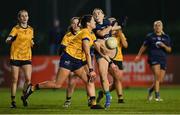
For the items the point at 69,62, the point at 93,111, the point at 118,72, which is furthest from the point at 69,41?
the point at 93,111

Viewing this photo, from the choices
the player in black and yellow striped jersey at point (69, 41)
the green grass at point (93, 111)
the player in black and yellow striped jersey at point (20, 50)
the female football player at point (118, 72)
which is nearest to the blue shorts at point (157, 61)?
the green grass at point (93, 111)

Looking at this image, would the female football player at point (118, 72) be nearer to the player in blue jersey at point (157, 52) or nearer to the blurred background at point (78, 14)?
the player in blue jersey at point (157, 52)

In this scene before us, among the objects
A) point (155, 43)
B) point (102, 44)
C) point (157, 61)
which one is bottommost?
point (157, 61)

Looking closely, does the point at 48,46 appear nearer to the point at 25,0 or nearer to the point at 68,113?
the point at 25,0

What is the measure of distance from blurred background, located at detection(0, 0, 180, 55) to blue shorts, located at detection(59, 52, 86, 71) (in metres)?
21.9

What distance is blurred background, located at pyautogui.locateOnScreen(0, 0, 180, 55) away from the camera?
4381 centimetres

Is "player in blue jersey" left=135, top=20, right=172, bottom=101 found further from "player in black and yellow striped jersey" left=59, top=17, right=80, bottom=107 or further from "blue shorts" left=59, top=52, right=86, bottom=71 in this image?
"blue shorts" left=59, top=52, right=86, bottom=71

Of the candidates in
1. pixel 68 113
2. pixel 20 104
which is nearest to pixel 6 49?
pixel 20 104

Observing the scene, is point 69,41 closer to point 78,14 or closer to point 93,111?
point 93,111

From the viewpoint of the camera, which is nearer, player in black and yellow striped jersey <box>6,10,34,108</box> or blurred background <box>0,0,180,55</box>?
player in black and yellow striped jersey <box>6,10,34,108</box>

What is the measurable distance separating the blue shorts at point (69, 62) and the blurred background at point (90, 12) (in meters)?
21.9

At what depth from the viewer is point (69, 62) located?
2028cm

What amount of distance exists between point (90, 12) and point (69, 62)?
84.4 ft

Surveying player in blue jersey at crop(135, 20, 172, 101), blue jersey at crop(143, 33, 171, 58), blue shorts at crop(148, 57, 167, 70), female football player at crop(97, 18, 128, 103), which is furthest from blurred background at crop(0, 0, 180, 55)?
female football player at crop(97, 18, 128, 103)
